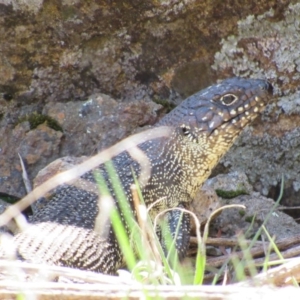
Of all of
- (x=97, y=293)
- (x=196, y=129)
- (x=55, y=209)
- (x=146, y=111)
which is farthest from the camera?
(x=146, y=111)

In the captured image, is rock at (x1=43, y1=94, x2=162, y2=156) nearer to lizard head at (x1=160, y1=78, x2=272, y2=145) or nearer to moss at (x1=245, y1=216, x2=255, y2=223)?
lizard head at (x1=160, y1=78, x2=272, y2=145)

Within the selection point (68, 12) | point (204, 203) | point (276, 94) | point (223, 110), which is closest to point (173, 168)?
point (204, 203)

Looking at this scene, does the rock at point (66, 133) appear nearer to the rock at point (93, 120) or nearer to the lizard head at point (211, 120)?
the rock at point (93, 120)

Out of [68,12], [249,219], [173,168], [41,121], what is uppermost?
[68,12]

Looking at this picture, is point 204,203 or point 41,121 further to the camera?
point 41,121

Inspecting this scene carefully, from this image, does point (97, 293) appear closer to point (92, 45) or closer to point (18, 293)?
point (18, 293)

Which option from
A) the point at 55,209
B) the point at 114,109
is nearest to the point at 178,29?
the point at 114,109

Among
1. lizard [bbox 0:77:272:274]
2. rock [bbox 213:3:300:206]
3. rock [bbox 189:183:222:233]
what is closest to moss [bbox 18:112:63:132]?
lizard [bbox 0:77:272:274]

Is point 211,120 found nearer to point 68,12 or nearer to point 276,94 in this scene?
point 276,94
